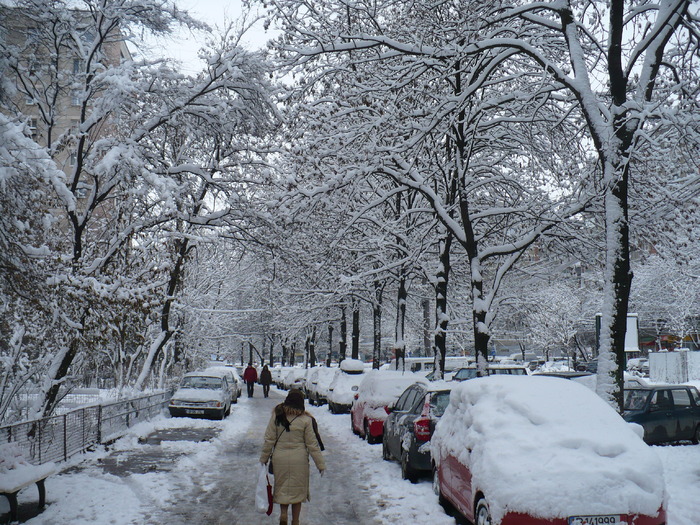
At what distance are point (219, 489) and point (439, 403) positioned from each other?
3853 millimetres

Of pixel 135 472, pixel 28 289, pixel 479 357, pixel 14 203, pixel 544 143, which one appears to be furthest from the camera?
pixel 544 143

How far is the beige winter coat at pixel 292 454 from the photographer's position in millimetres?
6801

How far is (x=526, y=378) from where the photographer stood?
7.84m

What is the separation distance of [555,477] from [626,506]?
2.08 feet

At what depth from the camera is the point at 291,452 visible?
22.4ft

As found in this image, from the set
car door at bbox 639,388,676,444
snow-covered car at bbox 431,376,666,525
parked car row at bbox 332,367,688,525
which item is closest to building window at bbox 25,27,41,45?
parked car row at bbox 332,367,688,525

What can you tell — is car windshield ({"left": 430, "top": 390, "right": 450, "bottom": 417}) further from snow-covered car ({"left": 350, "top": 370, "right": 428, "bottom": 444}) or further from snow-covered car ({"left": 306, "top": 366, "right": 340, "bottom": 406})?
snow-covered car ({"left": 306, "top": 366, "right": 340, "bottom": 406})

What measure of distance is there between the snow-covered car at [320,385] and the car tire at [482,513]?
22.7 meters

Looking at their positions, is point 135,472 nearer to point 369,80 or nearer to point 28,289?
point 28,289

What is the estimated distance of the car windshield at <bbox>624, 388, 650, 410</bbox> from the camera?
51.1 ft

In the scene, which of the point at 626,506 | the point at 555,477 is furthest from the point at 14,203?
the point at 626,506

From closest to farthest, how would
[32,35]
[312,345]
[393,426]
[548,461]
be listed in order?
[548,461] < [32,35] < [393,426] < [312,345]

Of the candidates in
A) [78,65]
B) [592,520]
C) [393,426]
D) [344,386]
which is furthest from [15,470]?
[344,386]

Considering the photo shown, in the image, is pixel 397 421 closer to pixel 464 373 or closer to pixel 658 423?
pixel 658 423
